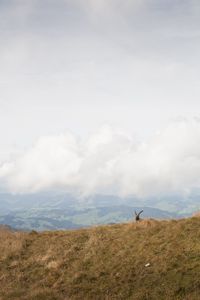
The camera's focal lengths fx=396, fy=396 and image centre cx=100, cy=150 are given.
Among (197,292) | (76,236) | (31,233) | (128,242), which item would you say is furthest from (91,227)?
(197,292)

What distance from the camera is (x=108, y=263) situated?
1040 inches

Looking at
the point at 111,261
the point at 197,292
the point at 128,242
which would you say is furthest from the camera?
the point at 128,242

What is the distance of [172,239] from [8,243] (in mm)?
14830

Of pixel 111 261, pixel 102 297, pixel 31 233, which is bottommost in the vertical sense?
pixel 102 297

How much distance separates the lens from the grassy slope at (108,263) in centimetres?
2225

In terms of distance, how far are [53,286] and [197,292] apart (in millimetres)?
9135

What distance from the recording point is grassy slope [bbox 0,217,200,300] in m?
22.2

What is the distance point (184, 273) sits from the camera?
2259 cm

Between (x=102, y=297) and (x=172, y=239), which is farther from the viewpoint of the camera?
(x=172, y=239)

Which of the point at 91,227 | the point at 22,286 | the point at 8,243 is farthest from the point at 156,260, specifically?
the point at 8,243

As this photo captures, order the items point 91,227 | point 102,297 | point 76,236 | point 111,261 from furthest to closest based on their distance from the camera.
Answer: point 91,227 → point 76,236 → point 111,261 → point 102,297

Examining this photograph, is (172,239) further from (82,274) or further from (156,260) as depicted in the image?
(82,274)

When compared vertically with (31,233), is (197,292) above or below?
below

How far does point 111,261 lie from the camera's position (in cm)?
2662
